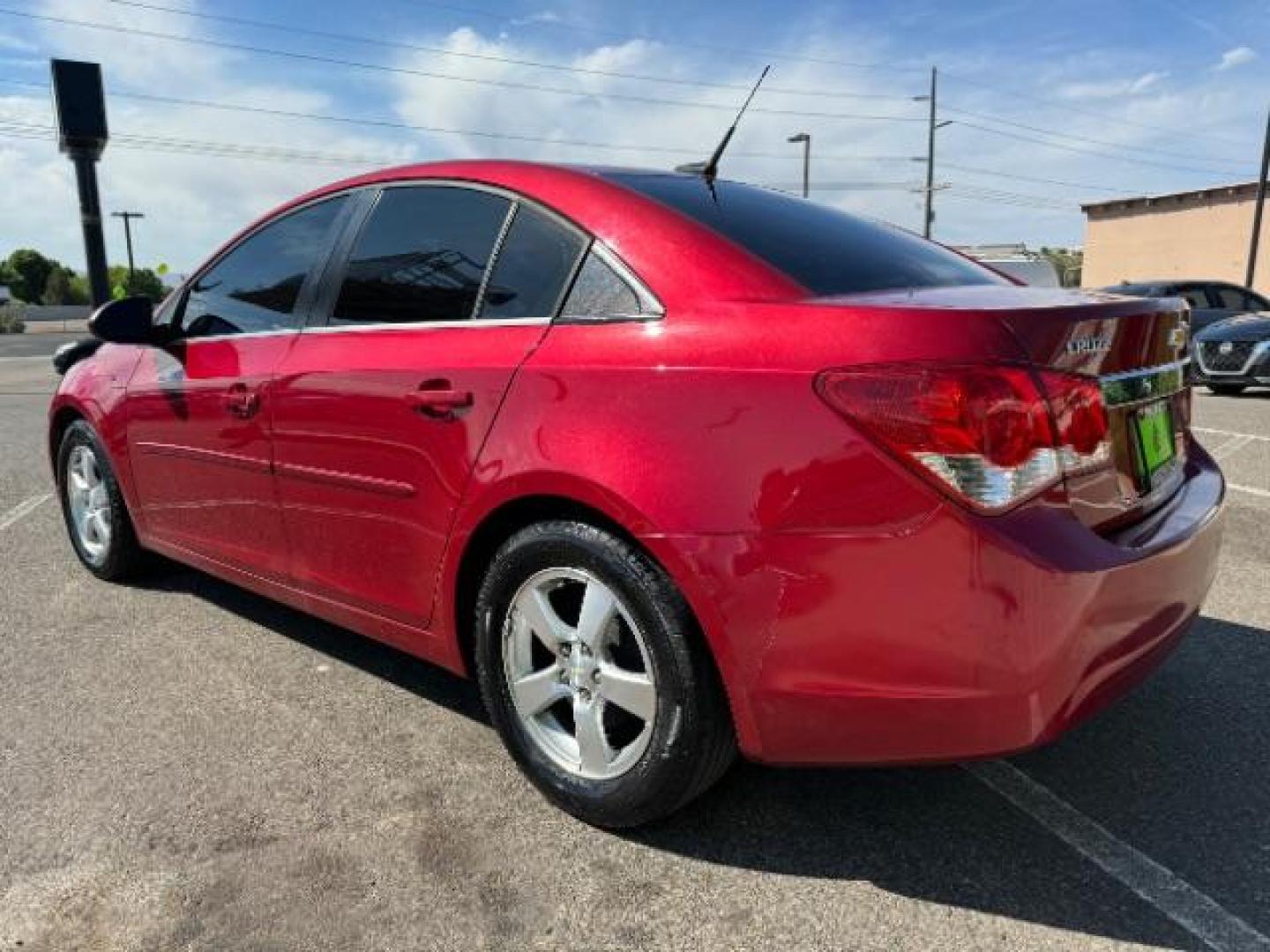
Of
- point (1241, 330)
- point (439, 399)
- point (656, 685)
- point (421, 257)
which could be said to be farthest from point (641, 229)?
point (1241, 330)

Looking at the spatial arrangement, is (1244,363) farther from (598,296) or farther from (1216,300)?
(598,296)

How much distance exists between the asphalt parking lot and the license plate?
2.65 feet

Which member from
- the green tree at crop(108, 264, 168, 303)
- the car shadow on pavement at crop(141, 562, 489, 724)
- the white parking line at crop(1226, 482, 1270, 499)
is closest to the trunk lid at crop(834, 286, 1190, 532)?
the car shadow on pavement at crop(141, 562, 489, 724)

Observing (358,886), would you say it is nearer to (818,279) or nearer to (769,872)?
(769,872)

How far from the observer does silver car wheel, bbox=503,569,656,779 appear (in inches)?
89.6

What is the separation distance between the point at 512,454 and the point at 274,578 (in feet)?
4.32

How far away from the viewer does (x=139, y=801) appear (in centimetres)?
256

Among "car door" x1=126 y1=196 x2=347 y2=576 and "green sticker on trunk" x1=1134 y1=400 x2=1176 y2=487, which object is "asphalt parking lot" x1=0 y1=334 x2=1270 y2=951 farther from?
"green sticker on trunk" x1=1134 y1=400 x2=1176 y2=487

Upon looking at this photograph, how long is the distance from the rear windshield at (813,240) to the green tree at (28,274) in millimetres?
92641

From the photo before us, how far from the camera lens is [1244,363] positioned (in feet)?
36.8

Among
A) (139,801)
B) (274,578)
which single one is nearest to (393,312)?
(274,578)

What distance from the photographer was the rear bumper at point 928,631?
6.06 feet

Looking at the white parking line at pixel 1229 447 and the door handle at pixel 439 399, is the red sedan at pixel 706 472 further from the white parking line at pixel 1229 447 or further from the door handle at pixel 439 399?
the white parking line at pixel 1229 447

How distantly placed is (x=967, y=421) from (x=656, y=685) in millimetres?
863
